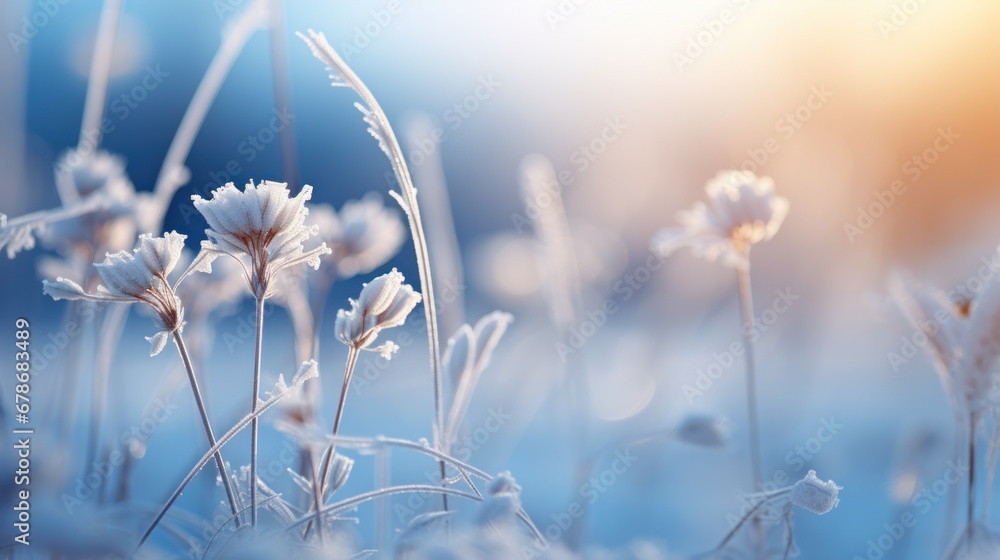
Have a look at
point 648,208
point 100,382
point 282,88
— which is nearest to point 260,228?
point 100,382

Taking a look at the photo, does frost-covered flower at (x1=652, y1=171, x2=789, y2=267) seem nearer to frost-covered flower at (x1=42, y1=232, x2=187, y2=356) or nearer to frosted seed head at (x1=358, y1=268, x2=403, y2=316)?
frosted seed head at (x1=358, y1=268, x2=403, y2=316)

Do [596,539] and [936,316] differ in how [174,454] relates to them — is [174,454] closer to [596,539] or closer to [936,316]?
[596,539]

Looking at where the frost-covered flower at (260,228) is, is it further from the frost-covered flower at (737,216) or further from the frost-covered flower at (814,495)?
the frost-covered flower at (737,216)

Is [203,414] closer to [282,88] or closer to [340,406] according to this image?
[340,406]

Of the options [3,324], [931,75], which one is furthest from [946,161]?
[3,324]

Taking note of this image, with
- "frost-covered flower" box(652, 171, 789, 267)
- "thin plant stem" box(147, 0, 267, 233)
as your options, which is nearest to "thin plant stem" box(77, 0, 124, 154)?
"thin plant stem" box(147, 0, 267, 233)

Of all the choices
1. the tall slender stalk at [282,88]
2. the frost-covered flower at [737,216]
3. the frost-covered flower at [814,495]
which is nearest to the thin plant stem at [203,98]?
the tall slender stalk at [282,88]

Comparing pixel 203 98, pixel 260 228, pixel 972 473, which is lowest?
pixel 972 473
